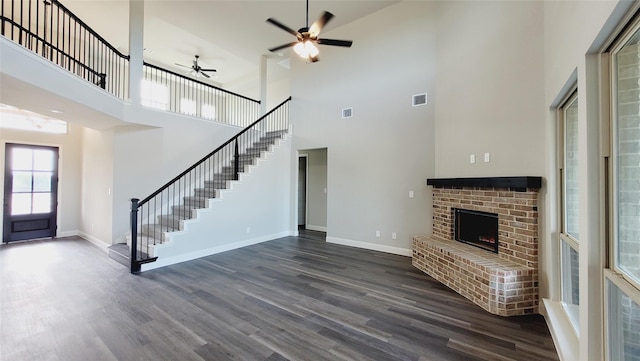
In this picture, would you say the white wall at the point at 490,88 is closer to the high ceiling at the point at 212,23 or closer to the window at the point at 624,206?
the window at the point at 624,206

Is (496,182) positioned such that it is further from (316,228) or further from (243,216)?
(316,228)

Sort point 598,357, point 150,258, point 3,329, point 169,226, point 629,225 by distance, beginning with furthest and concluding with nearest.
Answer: point 169,226 < point 150,258 < point 3,329 < point 598,357 < point 629,225

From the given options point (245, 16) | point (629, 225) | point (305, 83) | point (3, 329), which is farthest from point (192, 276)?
point (245, 16)

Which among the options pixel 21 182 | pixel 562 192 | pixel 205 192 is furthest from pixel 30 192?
pixel 562 192

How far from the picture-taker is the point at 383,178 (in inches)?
210

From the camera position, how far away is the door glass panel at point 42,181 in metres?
6.50

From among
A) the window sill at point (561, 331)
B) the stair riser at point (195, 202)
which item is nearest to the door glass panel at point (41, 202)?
the stair riser at point (195, 202)

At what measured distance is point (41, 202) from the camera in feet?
21.6

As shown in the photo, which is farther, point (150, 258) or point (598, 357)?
point (150, 258)

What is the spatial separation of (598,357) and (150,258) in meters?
5.34

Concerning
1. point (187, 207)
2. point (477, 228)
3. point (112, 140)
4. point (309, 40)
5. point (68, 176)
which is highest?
point (309, 40)

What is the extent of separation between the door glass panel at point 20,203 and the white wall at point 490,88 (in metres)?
9.49

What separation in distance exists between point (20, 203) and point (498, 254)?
10.0 m

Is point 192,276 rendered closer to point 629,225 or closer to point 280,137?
point 280,137
